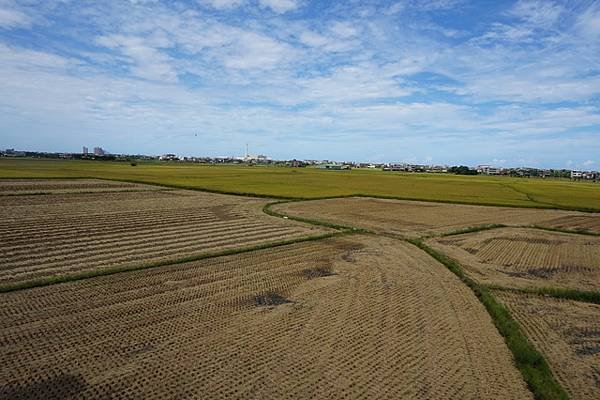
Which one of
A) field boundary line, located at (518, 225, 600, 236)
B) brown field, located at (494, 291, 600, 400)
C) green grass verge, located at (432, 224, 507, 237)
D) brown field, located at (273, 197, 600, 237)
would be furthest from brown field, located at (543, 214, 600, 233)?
brown field, located at (494, 291, 600, 400)

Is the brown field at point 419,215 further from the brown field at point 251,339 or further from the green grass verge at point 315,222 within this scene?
the brown field at point 251,339

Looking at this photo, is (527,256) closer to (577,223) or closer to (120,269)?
(577,223)

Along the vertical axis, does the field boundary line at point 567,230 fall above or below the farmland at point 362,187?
below

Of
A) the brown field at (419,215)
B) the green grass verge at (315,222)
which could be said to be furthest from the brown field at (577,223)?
the green grass verge at (315,222)

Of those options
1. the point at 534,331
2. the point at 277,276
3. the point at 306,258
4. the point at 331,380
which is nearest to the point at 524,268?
the point at 534,331

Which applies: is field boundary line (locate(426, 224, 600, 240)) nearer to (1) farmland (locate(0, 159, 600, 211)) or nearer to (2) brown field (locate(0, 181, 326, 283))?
(2) brown field (locate(0, 181, 326, 283))
